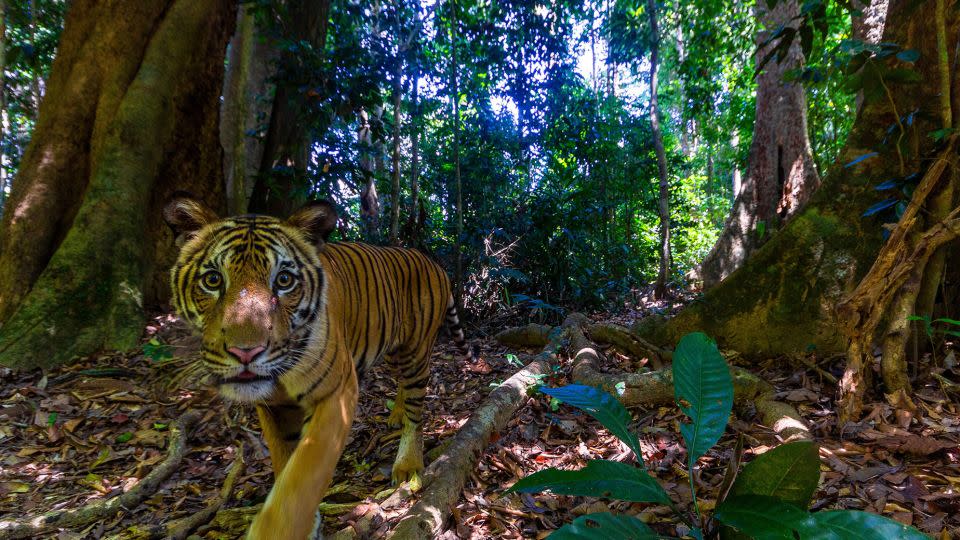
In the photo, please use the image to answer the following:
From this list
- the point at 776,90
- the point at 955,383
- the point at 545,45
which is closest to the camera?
the point at 955,383

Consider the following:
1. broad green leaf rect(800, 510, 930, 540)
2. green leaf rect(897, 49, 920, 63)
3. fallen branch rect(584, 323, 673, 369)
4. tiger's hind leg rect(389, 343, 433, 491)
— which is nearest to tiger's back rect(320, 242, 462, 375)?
tiger's hind leg rect(389, 343, 433, 491)

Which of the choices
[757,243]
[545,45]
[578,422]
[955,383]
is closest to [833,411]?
[955,383]

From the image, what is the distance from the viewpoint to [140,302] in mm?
4781

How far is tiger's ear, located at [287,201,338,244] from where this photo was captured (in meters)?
2.25

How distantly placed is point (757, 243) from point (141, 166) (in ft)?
28.1

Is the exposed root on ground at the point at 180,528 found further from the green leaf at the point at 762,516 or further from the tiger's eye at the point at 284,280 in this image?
the green leaf at the point at 762,516

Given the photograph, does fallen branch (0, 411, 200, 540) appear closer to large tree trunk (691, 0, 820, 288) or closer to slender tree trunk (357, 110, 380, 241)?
slender tree trunk (357, 110, 380, 241)

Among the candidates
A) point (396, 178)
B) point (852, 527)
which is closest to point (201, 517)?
point (852, 527)

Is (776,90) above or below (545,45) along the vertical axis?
below

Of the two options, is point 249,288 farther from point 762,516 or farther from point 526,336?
point 526,336

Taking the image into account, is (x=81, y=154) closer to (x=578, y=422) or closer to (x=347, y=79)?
(x=347, y=79)

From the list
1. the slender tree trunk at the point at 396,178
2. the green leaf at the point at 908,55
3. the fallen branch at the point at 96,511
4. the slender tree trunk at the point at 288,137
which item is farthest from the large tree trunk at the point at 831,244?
the slender tree trunk at the point at 288,137

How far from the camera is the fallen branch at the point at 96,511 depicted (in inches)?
95.0

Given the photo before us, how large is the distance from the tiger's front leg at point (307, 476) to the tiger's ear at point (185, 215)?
3.11 ft
